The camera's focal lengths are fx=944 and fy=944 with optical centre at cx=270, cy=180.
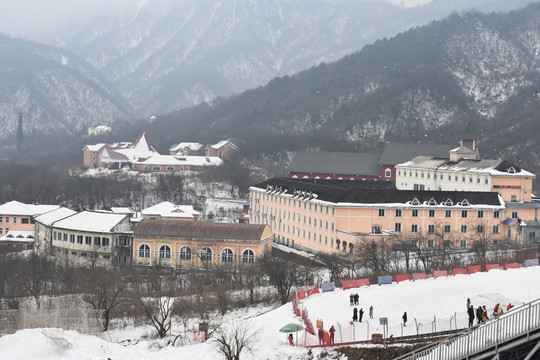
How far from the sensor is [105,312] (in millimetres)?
43312

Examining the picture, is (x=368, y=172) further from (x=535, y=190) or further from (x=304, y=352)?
(x=304, y=352)

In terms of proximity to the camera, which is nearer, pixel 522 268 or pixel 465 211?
pixel 522 268

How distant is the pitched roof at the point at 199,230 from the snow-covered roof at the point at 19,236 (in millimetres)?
15519

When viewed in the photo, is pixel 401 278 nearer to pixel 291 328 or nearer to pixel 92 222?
pixel 291 328

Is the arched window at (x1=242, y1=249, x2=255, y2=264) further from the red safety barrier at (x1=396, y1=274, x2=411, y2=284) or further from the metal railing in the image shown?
the metal railing

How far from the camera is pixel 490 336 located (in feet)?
82.9

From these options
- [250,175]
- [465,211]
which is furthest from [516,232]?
[250,175]

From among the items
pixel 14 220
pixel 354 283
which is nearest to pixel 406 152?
pixel 14 220

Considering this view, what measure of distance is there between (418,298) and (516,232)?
32884 mm

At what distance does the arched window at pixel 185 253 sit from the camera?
67.0m

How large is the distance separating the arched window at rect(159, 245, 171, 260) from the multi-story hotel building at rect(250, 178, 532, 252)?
10807 millimetres

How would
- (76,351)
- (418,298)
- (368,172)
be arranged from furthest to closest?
(368,172) → (418,298) → (76,351)

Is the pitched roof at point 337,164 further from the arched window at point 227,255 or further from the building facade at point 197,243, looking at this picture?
the arched window at point 227,255

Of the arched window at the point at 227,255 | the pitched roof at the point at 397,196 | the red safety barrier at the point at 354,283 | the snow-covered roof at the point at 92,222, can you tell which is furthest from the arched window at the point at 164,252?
the red safety barrier at the point at 354,283
